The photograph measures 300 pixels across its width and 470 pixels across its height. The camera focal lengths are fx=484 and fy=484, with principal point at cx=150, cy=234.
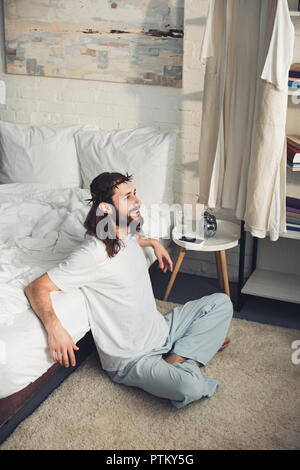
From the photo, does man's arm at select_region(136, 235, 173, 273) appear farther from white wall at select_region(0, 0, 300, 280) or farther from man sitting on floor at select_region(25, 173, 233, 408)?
white wall at select_region(0, 0, 300, 280)

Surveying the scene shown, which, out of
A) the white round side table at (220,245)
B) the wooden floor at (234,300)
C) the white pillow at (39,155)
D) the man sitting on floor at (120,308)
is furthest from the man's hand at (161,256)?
the white pillow at (39,155)

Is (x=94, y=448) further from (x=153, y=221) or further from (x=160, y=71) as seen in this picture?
(x=160, y=71)

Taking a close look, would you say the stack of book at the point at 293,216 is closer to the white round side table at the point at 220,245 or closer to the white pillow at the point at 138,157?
the white round side table at the point at 220,245

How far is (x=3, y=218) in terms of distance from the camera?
7.72 ft

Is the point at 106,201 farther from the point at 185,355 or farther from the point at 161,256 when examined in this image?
the point at 185,355

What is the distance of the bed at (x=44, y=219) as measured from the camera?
162cm

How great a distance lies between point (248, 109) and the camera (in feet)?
7.70

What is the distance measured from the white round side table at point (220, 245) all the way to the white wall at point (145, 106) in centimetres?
17

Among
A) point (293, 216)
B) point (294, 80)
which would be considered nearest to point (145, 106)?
point (294, 80)

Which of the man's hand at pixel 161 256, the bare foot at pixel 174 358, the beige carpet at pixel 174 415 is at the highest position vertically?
the man's hand at pixel 161 256

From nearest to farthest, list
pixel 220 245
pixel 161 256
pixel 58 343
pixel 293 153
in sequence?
pixel 58 343
pixel 161 256
pixel 293 153
pixel 220 245

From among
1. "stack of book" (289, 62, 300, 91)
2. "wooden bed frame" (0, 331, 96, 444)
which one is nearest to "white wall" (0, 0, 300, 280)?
"stack of book" (289, 62, 300, 91)

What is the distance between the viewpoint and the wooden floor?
254cm

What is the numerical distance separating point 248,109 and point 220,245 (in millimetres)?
691
